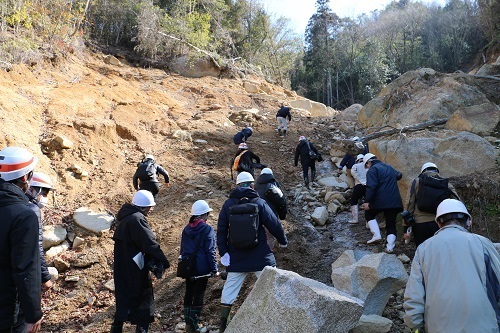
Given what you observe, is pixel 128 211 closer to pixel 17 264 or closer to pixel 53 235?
pixel 17 264

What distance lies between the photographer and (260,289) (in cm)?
374

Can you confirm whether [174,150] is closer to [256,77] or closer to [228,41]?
[256,77]

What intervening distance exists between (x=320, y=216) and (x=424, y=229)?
337 centimetres

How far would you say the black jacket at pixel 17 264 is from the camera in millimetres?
2631

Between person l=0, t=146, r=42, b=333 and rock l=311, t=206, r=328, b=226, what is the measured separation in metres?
6.22

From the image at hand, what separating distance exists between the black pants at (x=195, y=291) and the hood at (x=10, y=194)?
243cm

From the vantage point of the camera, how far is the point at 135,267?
13.6 feet

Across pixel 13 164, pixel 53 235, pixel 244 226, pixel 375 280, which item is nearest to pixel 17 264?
pixel 13 164

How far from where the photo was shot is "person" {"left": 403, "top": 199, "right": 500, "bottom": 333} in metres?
2.67

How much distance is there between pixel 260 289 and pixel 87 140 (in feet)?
27.0

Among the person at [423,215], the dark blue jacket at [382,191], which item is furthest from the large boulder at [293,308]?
the dark blue jacket at [382,191]

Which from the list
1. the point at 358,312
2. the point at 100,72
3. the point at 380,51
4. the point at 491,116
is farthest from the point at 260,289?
the point at 380,51

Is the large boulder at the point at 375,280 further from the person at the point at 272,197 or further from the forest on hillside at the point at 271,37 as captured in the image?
the forest on hillside at the point at 271,37

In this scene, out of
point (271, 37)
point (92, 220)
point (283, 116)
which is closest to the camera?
point (92, 220)
